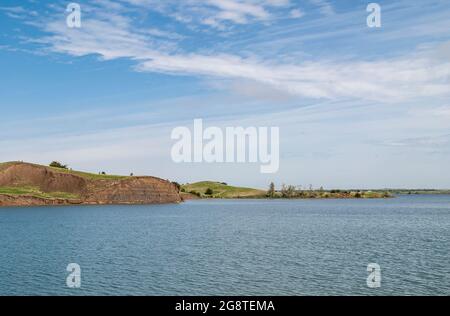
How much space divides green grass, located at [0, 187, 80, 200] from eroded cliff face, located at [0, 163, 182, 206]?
91 cm

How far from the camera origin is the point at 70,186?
178 metres

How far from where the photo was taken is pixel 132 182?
189250mm

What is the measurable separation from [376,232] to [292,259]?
32013mm

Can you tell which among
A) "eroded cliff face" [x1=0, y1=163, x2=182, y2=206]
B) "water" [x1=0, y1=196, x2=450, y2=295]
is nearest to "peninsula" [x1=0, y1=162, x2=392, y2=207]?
"eroded cliff face" [x1=0, y1=163, x2=182, y2=206]

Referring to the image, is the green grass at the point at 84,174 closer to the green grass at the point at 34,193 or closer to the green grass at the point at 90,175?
the green grass at the point at 90,175

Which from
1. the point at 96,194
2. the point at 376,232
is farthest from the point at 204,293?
the point at 96,194

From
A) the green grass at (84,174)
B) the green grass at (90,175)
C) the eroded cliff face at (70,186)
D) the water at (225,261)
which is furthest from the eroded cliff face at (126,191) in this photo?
the water at (225,261)

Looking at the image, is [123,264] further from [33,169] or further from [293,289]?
[33,169]

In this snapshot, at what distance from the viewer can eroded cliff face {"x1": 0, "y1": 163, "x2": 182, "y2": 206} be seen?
556 ft

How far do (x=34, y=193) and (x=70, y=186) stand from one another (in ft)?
44.3

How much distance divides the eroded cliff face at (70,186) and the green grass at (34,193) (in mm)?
911

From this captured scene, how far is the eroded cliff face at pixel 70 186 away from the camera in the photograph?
169475mm
